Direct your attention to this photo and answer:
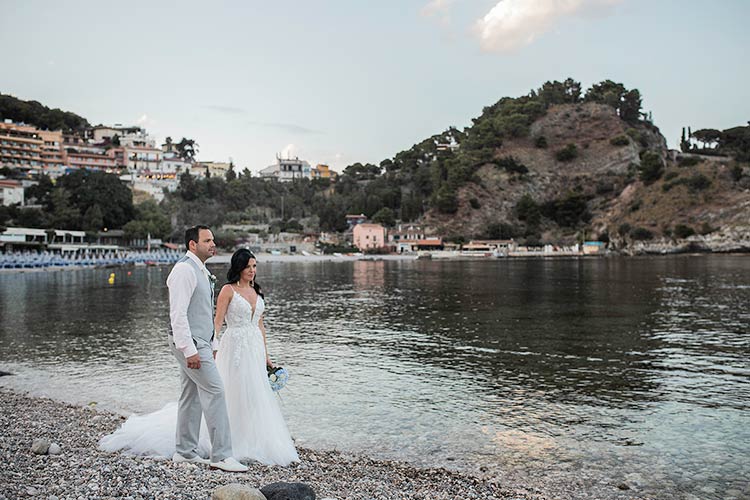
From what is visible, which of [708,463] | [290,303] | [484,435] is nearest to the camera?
[708,463]

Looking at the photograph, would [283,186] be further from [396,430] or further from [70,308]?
[396,430]

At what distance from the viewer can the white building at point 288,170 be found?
179m

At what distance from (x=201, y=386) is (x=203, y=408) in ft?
0.80

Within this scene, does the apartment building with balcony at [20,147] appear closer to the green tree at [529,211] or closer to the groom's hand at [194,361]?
the green tree at [529,211]

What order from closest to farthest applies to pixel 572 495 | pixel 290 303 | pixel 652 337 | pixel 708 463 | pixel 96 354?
pixel 572 495 < pixel 708 463 < pixel 96 354 < pixel 652 337 < pixel 290 303

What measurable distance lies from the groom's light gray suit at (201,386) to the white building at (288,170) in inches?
6810

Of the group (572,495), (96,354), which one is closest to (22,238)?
(96,354)

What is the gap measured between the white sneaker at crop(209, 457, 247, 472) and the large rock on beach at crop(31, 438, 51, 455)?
2169 mm

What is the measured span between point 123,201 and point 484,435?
9904 centimetres

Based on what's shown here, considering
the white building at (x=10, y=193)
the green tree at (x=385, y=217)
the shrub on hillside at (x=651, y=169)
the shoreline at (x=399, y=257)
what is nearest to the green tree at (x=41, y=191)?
the white building at (x=10, y=193)

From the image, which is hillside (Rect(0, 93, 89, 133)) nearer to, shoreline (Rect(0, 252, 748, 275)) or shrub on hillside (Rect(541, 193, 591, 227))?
shoreline (Rect(0, 252, 748, 275))

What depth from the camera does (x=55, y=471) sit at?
5.64 meters

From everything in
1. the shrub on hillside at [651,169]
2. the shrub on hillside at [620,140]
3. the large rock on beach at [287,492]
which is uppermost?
the shrub on hillside at [620,140]

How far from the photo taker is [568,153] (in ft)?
461
